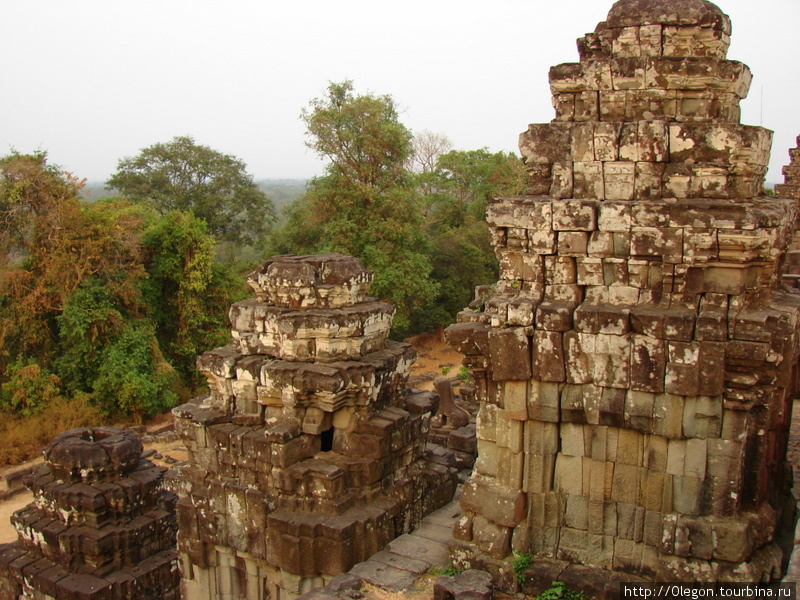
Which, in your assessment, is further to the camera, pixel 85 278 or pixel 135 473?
pixel 85 278

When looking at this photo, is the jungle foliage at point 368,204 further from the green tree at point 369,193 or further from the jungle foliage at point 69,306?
the jungle foliage at point 69,306

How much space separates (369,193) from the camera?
20766 mm

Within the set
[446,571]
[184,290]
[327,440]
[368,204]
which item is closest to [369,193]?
[368,204]

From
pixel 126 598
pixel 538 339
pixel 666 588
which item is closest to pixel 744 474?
pixel 666 588

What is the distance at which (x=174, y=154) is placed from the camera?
27.4 m

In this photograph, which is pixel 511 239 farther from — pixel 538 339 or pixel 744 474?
pixel 744 474

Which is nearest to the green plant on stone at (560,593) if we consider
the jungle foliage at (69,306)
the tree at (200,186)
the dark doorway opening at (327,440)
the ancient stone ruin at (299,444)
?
the ancient stone ruin at (299,444)

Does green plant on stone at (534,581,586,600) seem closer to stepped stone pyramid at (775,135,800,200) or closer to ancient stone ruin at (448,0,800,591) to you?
ancient stone ruin at (448,0,800,591)

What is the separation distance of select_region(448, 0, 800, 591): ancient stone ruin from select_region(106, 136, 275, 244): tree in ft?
74.6

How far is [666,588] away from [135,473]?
7078 millimetres

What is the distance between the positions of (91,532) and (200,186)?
20368 mm

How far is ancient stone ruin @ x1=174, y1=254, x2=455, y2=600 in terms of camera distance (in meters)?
6.79

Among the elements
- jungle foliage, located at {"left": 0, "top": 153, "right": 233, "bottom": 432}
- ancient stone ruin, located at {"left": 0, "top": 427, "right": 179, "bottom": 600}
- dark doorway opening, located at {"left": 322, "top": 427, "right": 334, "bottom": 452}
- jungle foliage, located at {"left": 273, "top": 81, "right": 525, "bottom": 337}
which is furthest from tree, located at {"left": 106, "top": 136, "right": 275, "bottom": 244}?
dark doorway opening, located at {"left": 322, "top": 427, "right": 334, "bottom": 452}

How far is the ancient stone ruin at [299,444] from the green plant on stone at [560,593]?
218 centimetres
